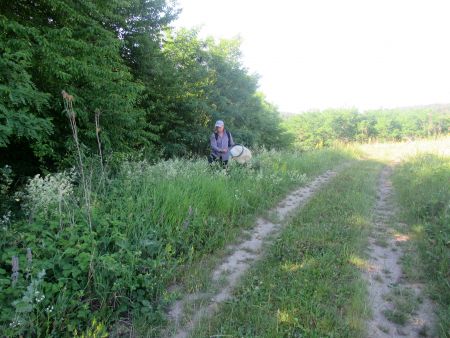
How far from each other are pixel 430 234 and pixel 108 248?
464 cm

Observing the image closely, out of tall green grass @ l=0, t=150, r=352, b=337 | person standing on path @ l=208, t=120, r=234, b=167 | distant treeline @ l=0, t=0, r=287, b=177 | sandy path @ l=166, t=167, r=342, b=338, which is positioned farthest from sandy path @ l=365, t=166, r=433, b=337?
person standing on path @ l=208, t=120, r=234, b=167

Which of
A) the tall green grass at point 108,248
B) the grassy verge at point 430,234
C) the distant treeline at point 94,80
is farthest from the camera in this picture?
the distant treeline at point 94,80

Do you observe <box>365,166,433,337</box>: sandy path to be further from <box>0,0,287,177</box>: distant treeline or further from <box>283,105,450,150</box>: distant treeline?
<box>283,105,450,150</box>: distant treeline

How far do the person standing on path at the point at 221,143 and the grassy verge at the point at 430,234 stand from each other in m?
4.37

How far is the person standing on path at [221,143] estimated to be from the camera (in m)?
7.89

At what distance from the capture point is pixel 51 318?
238 centimetres

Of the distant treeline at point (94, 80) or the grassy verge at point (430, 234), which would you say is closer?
the grassy verge at point (430, 234)

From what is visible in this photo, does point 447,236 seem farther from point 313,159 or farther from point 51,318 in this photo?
point 313,159

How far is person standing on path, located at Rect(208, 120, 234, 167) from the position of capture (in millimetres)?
7890

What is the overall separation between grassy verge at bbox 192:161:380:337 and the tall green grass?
763 mm

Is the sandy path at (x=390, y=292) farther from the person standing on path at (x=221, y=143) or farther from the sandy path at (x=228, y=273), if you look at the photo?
the person standing on path at (x=221, y=143)

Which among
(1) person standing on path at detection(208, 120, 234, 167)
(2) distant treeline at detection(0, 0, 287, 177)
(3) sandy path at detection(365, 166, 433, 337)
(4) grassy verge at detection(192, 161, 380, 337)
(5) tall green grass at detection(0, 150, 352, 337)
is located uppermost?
(2) distant treeline at detection(0, 0, 287, 177)

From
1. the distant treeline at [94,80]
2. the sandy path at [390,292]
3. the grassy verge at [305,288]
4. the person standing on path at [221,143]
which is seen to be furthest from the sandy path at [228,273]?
the person standing on path at [221,143]

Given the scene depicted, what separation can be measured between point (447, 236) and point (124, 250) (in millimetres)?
4317
